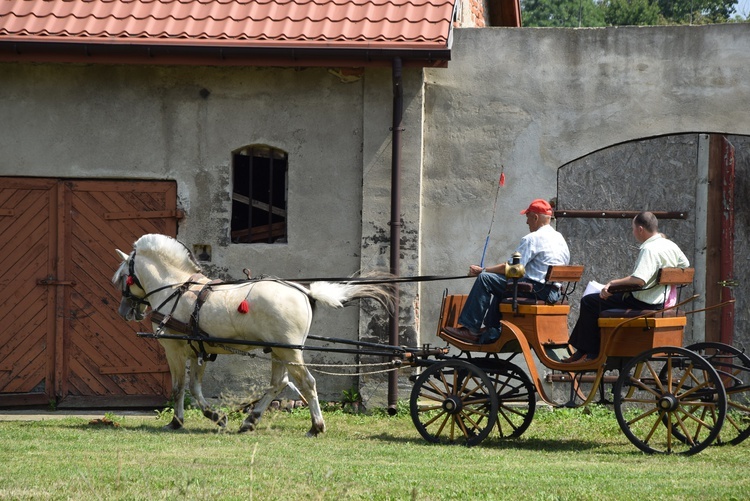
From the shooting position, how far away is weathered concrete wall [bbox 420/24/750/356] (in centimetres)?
1137

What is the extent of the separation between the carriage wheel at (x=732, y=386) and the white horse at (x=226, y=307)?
9.73ft

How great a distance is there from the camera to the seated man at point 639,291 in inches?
340

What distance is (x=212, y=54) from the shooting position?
Answer: 11.4 meters

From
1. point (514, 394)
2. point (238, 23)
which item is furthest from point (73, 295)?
point (514, 394)

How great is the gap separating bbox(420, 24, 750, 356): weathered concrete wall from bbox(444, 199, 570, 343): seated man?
2381mm

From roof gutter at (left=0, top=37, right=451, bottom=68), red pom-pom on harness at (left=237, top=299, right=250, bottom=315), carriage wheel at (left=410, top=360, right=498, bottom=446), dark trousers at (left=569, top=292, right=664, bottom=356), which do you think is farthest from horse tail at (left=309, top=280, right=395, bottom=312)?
roof gutter at (left=0, top=37, right=451, bottom=68)

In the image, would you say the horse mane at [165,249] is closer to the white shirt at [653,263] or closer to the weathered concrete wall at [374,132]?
the weathered concrete wall at [374,132]

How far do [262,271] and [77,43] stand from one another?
3.11m

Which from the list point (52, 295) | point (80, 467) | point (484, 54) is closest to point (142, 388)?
point (52, 295)

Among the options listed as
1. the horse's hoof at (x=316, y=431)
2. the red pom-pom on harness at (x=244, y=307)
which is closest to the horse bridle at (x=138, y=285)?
the red pom-pom on harness at (x=244, y=307)

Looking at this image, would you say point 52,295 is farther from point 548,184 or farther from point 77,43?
point 548,184

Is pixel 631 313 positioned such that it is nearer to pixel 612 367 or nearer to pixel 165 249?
pixel 612 367

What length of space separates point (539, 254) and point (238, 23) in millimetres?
4579

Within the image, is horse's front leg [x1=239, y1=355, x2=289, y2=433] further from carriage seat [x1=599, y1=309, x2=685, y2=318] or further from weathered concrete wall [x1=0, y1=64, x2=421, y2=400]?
carriage seat [x1=599, y1=309, x2=685, y2=318]
